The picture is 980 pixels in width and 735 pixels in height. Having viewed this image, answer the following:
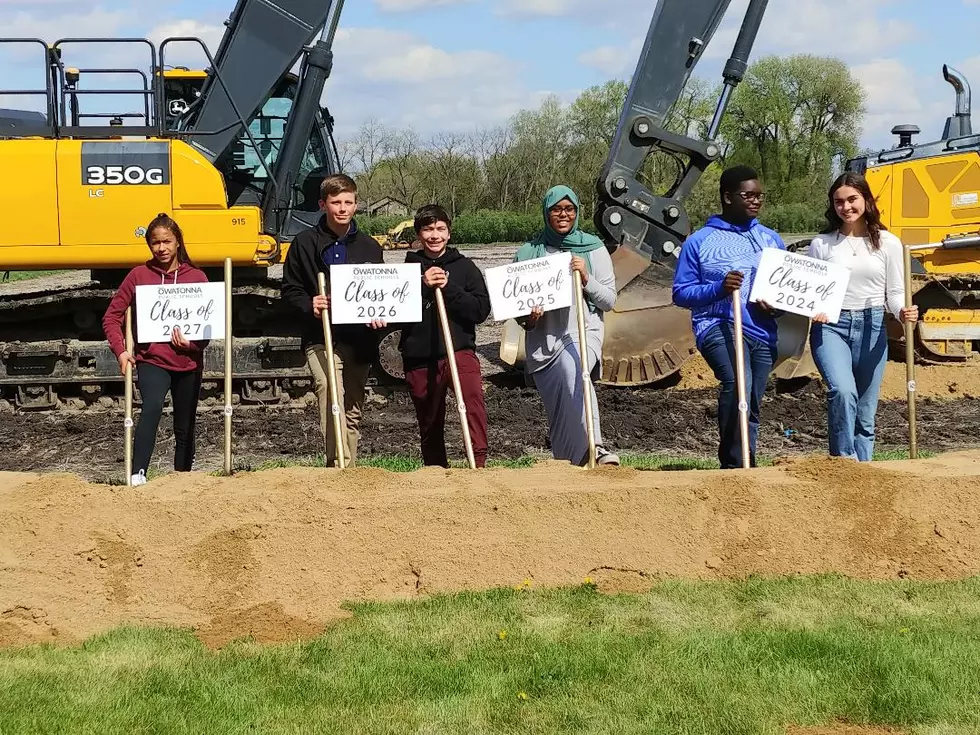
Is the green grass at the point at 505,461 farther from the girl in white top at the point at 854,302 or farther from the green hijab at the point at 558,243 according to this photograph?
the green hijab at the point at 558,243

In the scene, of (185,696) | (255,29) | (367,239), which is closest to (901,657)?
(185,696)

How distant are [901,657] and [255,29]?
9.06 m

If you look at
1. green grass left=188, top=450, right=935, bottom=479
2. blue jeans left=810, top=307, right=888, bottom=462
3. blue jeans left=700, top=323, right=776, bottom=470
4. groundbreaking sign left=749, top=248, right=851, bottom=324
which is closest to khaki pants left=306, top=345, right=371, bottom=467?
green grass left=188, top=450, right=935, bottom=479

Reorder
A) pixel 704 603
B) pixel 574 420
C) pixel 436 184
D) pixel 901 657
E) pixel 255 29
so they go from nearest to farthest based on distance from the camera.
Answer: pixel 901 657
pixel 704 603
pixel 574 420
pixel 255 29
pixel 436 184

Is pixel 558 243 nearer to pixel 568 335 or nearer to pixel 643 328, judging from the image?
pixel 568 335

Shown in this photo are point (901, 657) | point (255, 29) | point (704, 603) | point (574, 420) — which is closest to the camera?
point (901, 657)

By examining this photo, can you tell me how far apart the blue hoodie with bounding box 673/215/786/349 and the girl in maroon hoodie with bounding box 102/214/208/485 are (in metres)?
Answer: 2.70

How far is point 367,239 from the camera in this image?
6.57 m

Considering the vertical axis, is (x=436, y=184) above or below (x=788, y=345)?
above

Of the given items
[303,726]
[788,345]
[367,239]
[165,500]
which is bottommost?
[303,726]

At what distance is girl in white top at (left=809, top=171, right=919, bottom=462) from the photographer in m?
6.27

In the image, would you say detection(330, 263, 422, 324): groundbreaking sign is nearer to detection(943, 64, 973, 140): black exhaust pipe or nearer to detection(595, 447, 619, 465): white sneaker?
detection(595, 447, 619, 465): white sneaker

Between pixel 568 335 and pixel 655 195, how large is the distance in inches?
226

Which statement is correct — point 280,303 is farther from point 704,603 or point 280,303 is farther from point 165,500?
point 704,603
